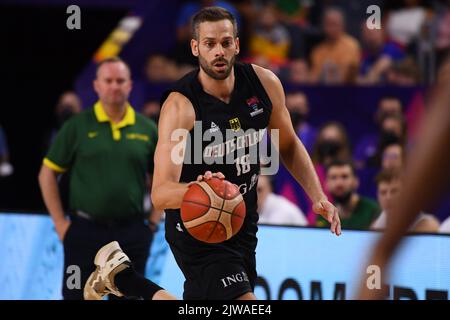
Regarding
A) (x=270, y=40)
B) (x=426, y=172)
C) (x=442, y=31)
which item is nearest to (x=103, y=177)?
(x=426, y=172)

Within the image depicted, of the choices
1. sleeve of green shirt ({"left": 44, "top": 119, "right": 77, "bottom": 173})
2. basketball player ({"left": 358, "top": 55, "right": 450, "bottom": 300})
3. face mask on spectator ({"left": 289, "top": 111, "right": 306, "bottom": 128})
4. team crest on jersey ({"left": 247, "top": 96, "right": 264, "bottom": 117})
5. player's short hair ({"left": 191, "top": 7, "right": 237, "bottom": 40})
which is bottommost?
basketball player ({"left": 358, "top": 55, "right": 450, "bottom": 300})

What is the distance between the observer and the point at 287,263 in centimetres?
845

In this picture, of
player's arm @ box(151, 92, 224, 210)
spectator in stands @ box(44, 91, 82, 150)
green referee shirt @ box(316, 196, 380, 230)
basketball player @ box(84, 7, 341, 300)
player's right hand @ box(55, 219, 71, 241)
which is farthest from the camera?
spectator in stands @ box(44, 91, 82, 150)

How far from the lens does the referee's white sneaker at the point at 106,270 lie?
7301 mm

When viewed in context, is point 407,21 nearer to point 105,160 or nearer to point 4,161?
point 4,161

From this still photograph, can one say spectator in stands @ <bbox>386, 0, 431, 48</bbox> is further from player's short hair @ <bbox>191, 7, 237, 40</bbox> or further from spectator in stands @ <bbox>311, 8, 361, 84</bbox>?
player's short hair @ <bbox>191, 7, 237, 40</bbox>

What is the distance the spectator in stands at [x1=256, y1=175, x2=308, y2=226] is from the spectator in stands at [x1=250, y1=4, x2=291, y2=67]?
538cm

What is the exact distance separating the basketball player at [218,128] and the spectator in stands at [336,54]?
6798 millimetres

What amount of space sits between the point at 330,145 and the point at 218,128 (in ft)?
17.5

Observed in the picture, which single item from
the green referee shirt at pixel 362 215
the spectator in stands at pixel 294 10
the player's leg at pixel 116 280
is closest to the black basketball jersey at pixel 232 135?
the player's leg at pixel 116 280

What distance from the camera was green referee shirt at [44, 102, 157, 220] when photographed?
8227mm

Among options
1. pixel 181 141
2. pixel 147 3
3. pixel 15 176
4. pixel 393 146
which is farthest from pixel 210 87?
pixel 147 3

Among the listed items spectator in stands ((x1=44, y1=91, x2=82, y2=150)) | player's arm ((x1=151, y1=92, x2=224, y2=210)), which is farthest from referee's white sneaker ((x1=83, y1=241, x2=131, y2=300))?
spectator in stands ((x1=44, y1=91, x2=82, y2=150))

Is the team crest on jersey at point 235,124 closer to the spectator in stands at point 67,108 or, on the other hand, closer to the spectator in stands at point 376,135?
the spectator in stands at point 376,135
